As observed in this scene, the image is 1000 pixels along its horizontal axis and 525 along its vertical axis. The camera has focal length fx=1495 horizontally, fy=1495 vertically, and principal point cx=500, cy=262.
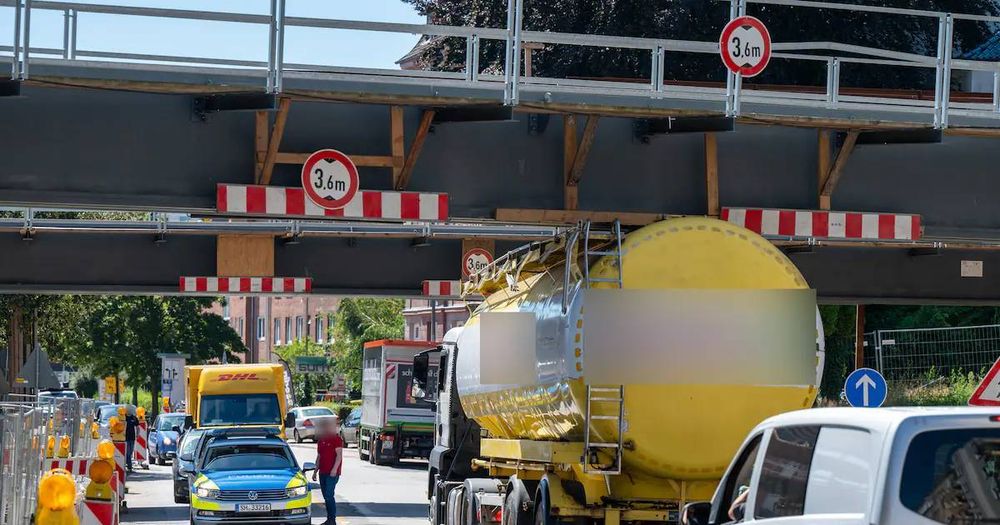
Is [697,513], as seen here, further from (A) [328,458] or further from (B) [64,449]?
(A) [328,458]

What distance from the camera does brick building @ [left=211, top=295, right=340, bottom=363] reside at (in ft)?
313

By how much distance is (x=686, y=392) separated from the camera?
1165 cm

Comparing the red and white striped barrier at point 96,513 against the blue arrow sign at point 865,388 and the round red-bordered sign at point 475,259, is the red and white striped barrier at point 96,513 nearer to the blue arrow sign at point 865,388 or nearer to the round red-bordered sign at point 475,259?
the blue arrow sign at point 865,388

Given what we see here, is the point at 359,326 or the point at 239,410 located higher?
the point at 239,410

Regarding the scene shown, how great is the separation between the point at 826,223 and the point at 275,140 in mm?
6850

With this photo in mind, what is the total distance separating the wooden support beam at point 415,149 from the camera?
56.0ft

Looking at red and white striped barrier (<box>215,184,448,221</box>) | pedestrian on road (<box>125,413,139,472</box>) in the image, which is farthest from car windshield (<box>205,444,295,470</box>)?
pedestrian on road (<box>125,413,139,472</box>)

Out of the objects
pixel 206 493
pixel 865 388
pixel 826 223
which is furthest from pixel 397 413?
pixel 826 223

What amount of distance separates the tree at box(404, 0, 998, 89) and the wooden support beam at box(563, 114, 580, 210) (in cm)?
2048

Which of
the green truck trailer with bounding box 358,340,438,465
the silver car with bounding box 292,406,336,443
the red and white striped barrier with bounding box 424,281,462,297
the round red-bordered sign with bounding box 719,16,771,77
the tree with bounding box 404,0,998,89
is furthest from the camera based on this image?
the silver car with bounding box 292,406,336,443

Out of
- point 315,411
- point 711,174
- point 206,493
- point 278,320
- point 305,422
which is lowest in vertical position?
point 305,422

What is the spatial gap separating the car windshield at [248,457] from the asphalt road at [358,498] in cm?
212

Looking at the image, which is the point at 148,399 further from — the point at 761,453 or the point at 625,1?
the point at 761,453

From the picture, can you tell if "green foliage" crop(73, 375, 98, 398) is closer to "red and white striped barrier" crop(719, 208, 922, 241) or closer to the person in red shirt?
the person in red shirt
